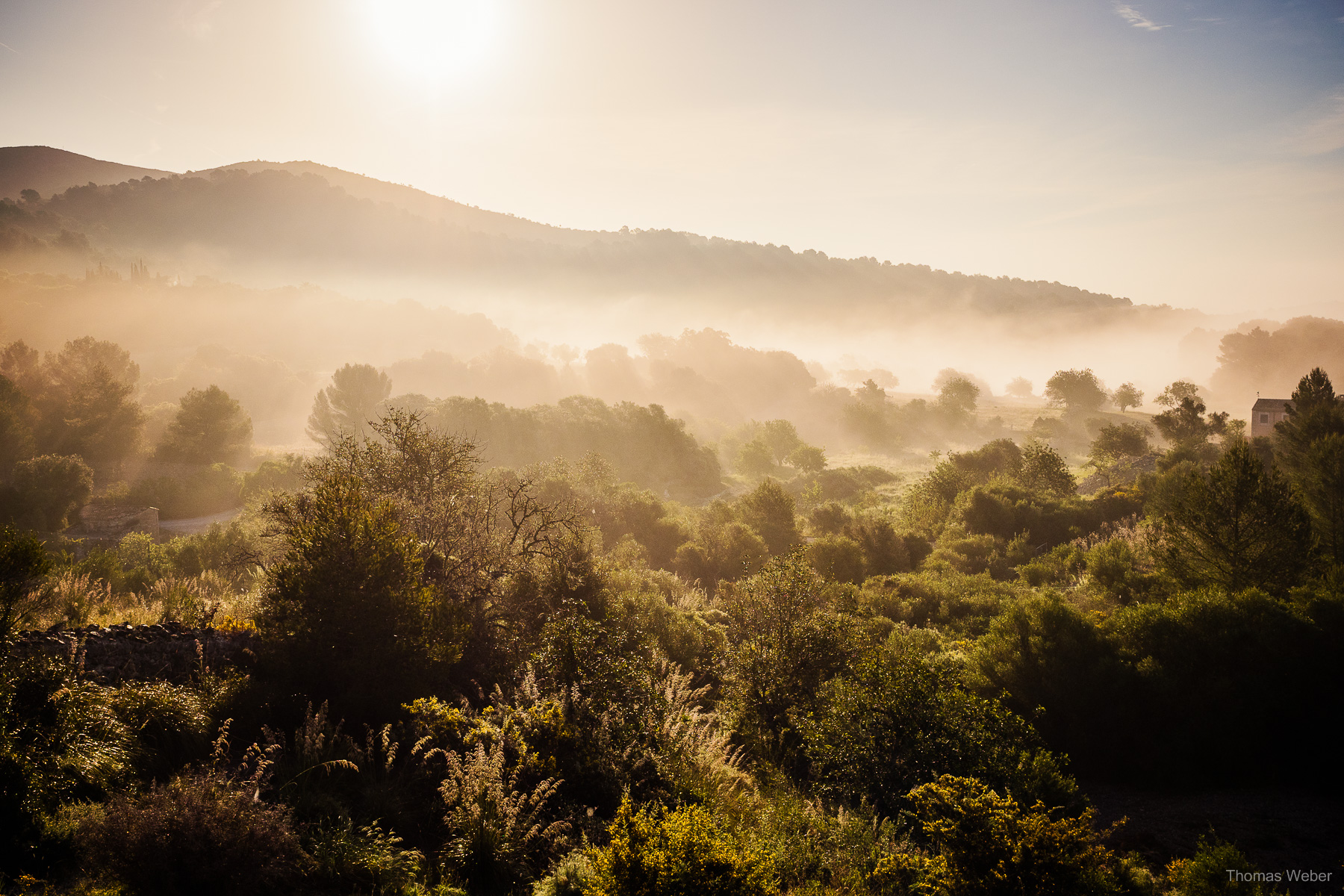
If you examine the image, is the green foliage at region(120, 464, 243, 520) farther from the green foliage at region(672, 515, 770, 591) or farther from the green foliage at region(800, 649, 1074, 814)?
the green foliage at region(800, 649, 1074, 814)

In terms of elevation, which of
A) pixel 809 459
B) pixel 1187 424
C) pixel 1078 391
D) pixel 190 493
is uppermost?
pixel 1078 391

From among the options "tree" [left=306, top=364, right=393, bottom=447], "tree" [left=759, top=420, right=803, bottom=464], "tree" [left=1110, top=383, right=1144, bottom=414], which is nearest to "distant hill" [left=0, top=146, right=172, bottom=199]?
"tree" [left=306, top=364, right=393, bottom=447]

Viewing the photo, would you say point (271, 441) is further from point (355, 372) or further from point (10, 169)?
point (10, 169)

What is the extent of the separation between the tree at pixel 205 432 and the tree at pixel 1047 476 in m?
58.7

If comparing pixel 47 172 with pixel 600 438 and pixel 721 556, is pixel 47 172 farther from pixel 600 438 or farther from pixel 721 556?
pixel 721 556

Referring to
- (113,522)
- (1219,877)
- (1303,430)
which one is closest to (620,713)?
(1219,877)

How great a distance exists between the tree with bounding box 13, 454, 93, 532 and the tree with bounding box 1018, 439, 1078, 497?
51.9 metres

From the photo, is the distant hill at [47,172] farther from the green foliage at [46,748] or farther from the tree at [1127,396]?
the tree at [1127,396]

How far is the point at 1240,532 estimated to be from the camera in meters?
15.5

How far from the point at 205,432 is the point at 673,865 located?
56.4 metres

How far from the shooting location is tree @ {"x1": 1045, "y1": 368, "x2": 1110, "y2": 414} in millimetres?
83125

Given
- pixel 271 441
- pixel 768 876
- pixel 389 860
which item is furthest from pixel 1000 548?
pixel 271 441

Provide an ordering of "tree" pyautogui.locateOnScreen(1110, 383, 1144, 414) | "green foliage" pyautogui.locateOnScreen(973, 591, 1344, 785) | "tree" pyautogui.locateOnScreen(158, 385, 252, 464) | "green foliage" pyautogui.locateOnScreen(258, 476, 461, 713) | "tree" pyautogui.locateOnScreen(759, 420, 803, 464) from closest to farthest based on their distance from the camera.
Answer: "green foliage" pyautogui.locateOnScreen(258, 476, 461, 713)
"green foliage" pyautogui.locateOnScreen(973, 591, 1344, 785)
"tree" pyautogui.locateOnScreen(158, 385, 252, 464)
"tree" pyautogui.locateOnScreen(759, 420, 803, 464)
"tree" pyautogui.locateOnScreen(1110, 383, 1144, 414)

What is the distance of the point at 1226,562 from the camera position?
15516 mm
